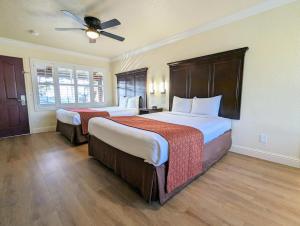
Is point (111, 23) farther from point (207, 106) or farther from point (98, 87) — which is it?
point (98, 87)

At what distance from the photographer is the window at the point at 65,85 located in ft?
14.8

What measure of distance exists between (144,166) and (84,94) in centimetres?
470

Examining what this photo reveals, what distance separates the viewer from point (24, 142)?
3.61m

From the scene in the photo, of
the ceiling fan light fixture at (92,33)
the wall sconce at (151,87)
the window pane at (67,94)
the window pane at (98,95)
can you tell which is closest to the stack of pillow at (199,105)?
the wall sconce at (151,87)

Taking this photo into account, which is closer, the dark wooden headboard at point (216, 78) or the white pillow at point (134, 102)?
the dark wooden headboard at point (216, 78)

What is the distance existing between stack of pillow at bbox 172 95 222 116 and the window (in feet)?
11.8

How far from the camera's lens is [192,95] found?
353 cm

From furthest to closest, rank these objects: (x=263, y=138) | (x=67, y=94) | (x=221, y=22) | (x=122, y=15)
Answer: (x=67, y=94) → (x=221, y=22) → (x=122, y=15) → (x=263, y=138)

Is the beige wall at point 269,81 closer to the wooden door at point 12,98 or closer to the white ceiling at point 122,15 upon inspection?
the white ceiling at point 122,15

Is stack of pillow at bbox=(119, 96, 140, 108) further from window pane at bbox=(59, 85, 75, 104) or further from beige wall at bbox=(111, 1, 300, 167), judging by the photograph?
beige wall at bbox=(111, 1, 300, 167)

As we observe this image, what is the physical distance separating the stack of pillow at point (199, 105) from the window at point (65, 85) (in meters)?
3.58

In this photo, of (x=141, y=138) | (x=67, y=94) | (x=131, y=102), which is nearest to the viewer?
(x=141, y=138)

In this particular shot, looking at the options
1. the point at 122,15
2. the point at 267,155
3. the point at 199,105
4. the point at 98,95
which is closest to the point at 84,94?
the point at 98,95

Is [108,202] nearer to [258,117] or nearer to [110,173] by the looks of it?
[110,173]
